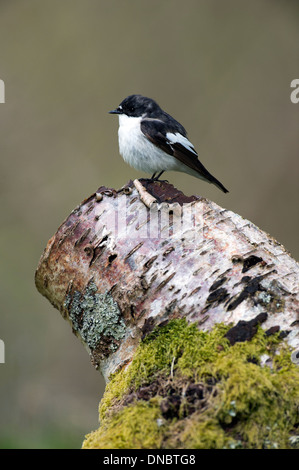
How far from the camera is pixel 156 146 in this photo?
465 centimetres

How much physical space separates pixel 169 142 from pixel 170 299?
2.60 meters

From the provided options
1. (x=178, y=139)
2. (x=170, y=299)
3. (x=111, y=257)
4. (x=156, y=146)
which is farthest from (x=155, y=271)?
(x=178, y=139)

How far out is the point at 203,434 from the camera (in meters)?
1.78

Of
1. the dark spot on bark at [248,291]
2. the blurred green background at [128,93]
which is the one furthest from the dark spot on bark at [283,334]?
the blurred green background at [128,93]

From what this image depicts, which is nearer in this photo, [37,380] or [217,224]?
[217,224]

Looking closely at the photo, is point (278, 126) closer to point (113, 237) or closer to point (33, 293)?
point (33, 293)

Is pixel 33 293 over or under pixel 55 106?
under

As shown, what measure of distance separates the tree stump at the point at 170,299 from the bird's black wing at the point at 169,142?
1675mm

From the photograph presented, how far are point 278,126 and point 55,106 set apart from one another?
3549 mm

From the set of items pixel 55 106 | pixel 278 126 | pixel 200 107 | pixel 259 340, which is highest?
pixel 55 106

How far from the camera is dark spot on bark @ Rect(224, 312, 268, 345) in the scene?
2076 millimetres

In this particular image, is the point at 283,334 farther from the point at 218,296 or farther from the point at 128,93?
the point at 128,93
